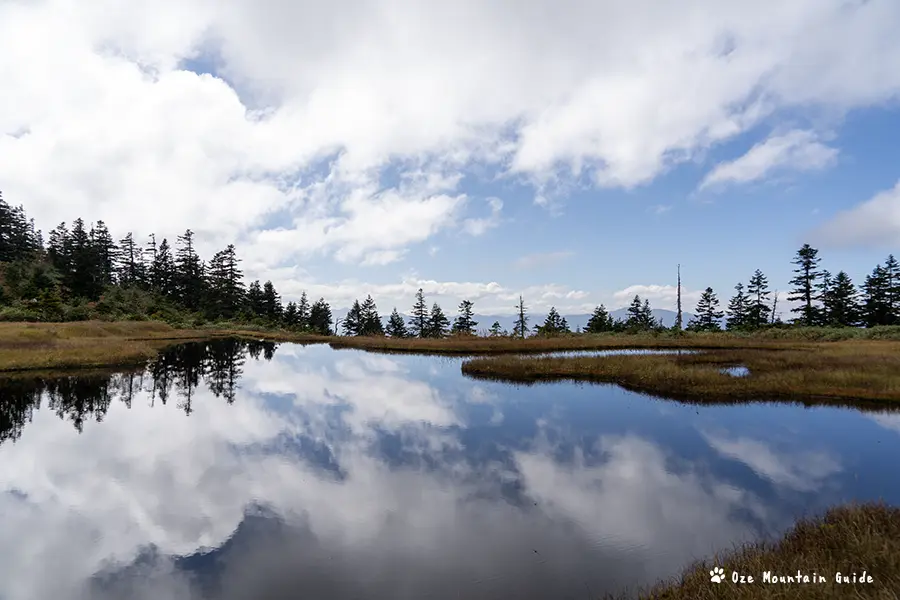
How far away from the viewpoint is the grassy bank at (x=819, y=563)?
6477 millimetres

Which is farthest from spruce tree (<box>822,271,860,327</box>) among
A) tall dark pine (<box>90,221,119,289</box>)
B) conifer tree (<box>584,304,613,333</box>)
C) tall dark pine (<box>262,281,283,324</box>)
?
tall dark pine (<box>90,221,119,289</box>)

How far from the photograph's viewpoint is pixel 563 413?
24172 millimetres

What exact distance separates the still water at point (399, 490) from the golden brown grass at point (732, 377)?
308 centimetres

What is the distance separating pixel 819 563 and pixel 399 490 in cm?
1065

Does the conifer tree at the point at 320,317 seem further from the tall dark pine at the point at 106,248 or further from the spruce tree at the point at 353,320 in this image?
the tall dark pine at the point at 106,248

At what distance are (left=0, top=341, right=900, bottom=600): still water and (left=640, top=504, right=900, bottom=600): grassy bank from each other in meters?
1.18

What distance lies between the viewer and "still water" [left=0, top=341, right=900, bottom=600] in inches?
364

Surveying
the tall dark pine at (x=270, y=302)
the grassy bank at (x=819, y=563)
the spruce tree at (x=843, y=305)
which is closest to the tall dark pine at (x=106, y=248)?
the tall dark pine at (x=270, y=302)

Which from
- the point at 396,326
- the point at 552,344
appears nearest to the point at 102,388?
the point at 552,344

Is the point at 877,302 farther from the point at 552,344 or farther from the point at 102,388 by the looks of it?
the point at 102,388

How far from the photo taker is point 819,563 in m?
7.70

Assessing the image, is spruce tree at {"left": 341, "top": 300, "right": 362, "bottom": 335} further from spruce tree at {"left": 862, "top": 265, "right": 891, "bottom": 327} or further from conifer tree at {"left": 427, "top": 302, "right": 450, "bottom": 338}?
spruce tree at {"left": 862, "top": 265, "right": 891, "bottom": 327}

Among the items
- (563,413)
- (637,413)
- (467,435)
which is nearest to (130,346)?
(467,435)

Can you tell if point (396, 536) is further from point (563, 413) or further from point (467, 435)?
point (563, 413)
